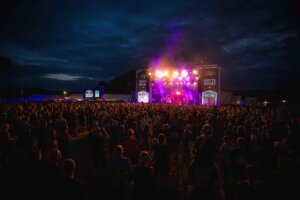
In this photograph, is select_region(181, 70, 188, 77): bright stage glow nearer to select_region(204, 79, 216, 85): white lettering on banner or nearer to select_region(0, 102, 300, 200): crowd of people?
select_region(204, 79, 216, 85): white lettering on banner

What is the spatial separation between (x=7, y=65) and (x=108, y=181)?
13.0 meters

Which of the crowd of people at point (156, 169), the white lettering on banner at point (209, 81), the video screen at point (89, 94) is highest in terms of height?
the white lettering on banner at point (209, 81)

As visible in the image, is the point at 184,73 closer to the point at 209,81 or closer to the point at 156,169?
the point at 209,81

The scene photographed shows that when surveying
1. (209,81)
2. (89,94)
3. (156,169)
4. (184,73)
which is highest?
(184,73)

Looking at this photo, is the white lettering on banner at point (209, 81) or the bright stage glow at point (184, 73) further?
the white lettering on banner at point (209, 81)

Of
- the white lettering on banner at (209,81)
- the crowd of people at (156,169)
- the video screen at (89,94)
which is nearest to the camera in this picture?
the crowd of people at (156,169)

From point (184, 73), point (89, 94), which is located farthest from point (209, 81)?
point (89, 94)

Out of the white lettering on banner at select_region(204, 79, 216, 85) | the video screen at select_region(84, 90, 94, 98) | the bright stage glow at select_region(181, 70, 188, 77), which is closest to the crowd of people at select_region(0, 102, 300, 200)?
the bright stage glow at select_region(181, 70, 188, 77)

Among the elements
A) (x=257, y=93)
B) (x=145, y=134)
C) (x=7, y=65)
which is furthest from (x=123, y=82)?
(x=145, y=134)

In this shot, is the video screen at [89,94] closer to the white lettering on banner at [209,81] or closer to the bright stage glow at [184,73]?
the bright stage glow at [184,73]

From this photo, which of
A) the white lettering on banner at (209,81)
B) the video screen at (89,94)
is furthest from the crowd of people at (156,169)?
the video screen at (89,94)

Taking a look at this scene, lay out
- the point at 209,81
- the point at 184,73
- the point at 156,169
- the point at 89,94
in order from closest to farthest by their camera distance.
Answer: the point at 156,169, the point at 184,73, the point at 209,81, the point at 89,94

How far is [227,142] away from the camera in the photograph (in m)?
5.90

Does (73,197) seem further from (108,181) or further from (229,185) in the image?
(229,185)
